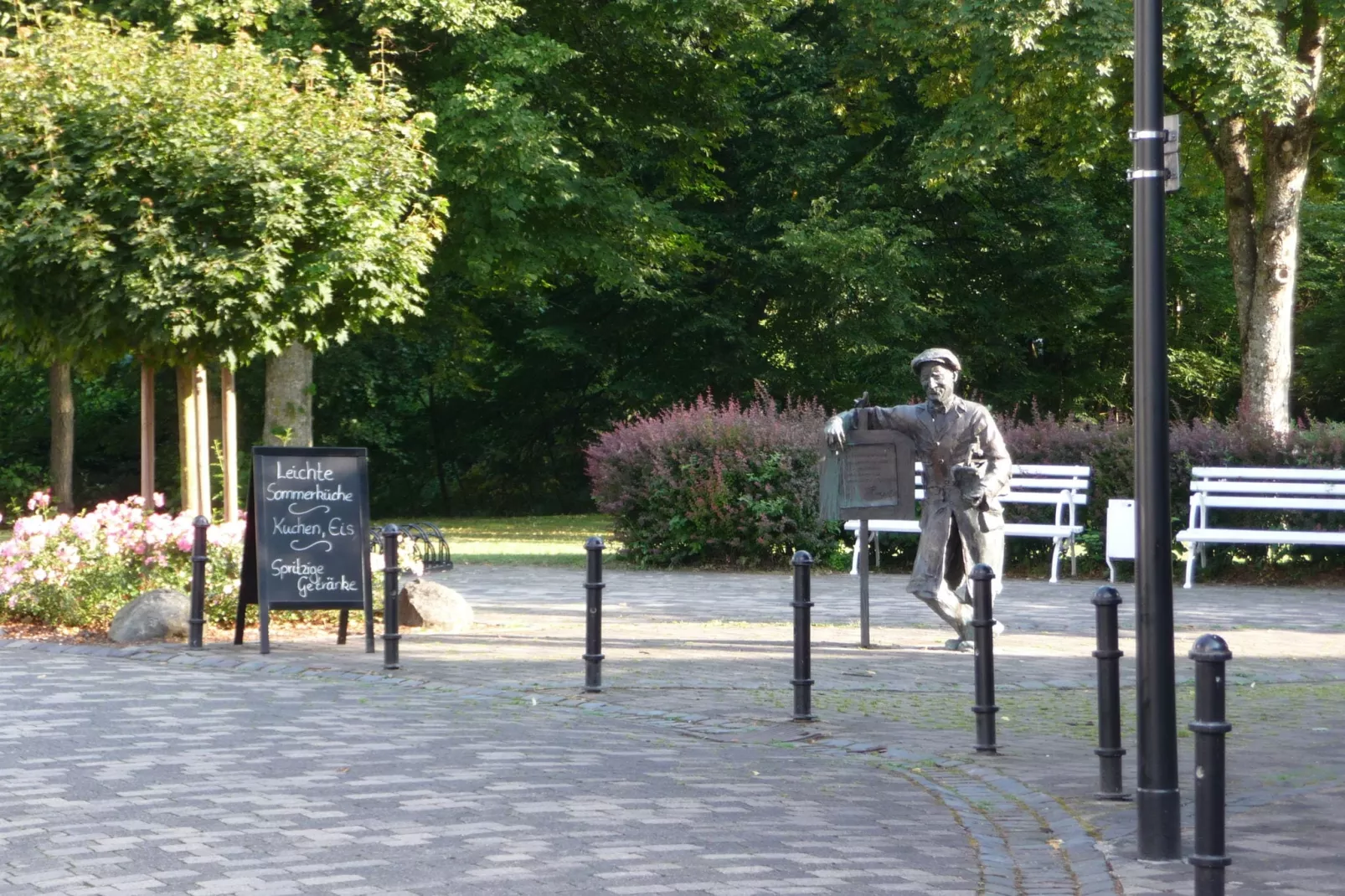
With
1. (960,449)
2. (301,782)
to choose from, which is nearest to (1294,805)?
(301,782)

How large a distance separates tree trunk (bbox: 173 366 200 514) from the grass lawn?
6001 mm

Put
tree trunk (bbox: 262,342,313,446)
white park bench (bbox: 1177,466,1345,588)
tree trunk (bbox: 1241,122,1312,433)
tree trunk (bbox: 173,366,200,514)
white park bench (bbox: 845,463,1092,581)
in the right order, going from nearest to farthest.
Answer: tree trunk (bbox: 173,366,200,514) → white park bench (bbox: 1177,466,1345,588) → white park bench (bbox: 845,463,1092,581) → tree trunk (bbox: 1241,122,1312,433) → tree trunk (bbox: 262,342,313,446)

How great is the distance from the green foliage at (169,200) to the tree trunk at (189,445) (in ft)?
1.50

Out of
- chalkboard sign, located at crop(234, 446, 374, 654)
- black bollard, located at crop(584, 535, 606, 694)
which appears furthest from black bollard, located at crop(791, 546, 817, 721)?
chalkboard sign, located at crop(234, 446, 374, 654)

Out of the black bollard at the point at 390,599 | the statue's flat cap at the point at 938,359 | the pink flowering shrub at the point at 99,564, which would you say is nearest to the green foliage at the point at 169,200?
the pink flowering shrub at the point at 99,564

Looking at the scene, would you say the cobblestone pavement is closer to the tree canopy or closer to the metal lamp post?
the metal lamp post

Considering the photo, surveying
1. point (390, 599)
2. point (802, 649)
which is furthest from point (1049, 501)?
point (802, 649)

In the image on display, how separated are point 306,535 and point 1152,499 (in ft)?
23.9

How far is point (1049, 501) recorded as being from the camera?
18203 millimetres

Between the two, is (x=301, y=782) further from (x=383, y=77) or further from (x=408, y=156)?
(x=383, y=77)

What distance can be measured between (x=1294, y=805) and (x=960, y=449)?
5.25m

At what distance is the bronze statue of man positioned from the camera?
11.5m

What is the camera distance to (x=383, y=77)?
1684 cm

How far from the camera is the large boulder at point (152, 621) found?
1227 centimetres
